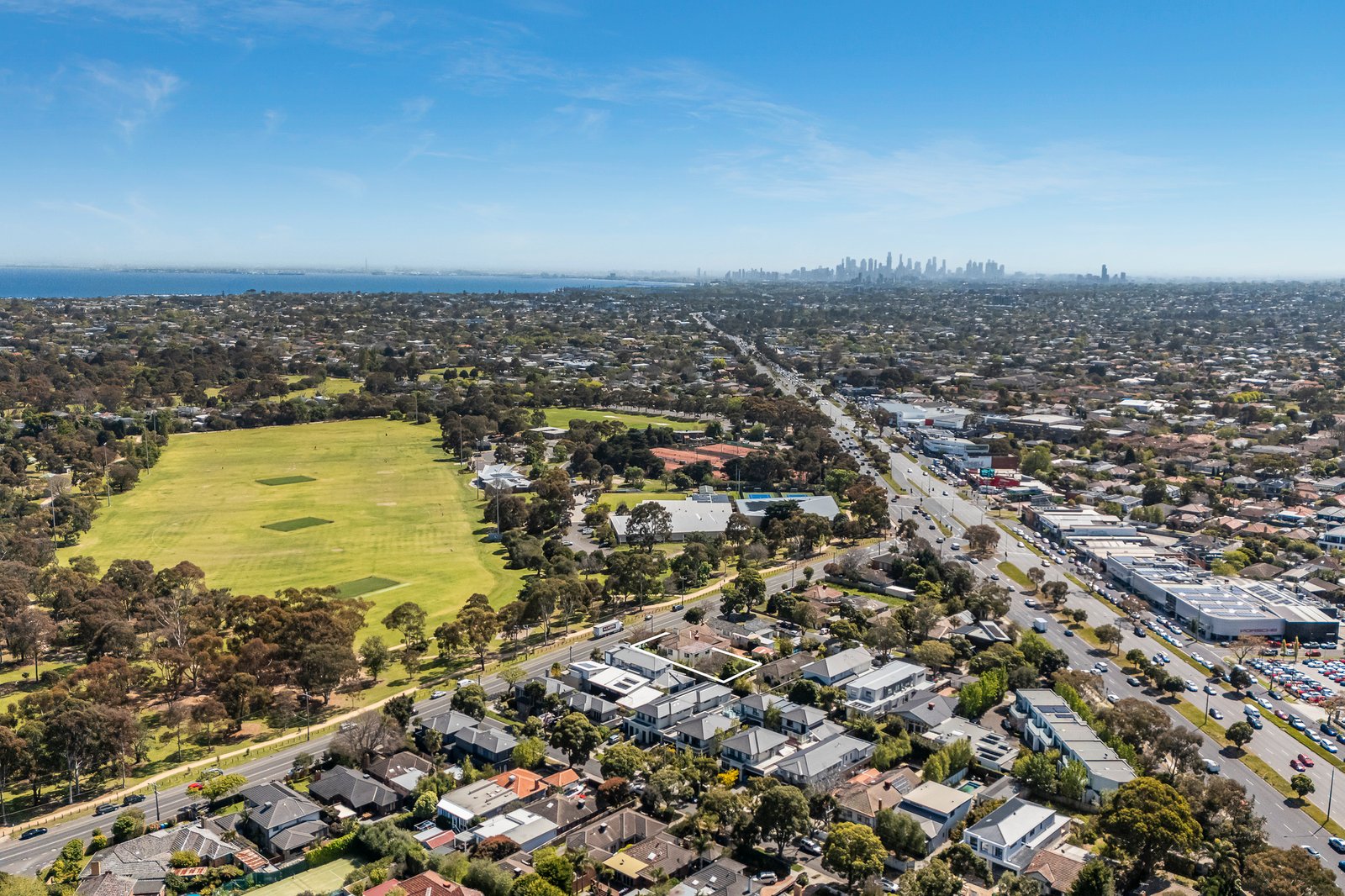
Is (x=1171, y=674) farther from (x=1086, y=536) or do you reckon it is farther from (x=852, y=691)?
(x=1086, y=536)

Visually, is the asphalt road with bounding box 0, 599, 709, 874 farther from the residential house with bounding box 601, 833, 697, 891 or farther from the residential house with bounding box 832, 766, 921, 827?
the residential house with bounding box 832, 766, 921, 827

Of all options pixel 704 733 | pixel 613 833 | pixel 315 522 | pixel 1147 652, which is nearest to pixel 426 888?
pixel 613 833

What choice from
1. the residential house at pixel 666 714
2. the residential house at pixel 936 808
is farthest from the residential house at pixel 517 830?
the residential house at pixel 936 808

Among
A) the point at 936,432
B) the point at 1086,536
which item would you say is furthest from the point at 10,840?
the point at 936,432

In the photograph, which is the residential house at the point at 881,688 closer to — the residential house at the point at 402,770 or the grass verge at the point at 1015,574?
the residential house at the point at 402,770

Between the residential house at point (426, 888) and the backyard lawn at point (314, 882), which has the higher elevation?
the residential house at point (426, 888)

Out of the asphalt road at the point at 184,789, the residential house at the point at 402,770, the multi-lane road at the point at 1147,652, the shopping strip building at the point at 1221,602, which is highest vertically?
the shopping strip building at the point at 1221,602
